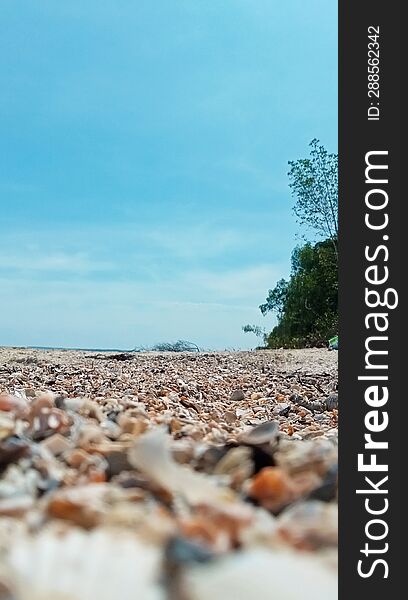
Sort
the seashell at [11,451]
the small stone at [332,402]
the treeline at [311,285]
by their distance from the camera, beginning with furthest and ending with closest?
the treeline at [311,285] → the small stone at [332,402] → the seashell at [11,451]

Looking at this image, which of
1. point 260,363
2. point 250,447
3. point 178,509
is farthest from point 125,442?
point 260,363

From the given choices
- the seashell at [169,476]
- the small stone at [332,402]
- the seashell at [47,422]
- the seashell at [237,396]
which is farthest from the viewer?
the seashell at [237,396]

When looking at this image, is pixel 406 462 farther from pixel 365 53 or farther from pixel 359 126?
pixel 365 53

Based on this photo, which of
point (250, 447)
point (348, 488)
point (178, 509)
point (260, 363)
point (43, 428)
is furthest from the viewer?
point (260, 363)

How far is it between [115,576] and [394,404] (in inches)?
32.1

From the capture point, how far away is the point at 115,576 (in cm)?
99

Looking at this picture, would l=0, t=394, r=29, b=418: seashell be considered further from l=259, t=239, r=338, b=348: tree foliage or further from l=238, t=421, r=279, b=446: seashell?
l=259, t=239, r=338, b=348: tree foliage

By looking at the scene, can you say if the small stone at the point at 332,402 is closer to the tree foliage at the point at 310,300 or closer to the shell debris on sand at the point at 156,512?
the shell debris on sand at the point at 156,512

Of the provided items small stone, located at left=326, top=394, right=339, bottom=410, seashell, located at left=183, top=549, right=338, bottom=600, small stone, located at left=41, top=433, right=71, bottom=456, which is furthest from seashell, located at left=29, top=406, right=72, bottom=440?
small stone, located at left=326, top=394, right=339, bottom=410

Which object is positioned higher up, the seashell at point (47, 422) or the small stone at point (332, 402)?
the seashell at point (47, 422)

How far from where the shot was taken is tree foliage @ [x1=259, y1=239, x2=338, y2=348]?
19.6 meters

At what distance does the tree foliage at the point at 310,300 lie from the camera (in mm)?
19562

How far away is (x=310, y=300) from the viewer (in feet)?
66.5

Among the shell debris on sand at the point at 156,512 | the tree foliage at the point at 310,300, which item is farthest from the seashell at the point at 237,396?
the tree foliage at the point at 310,300
